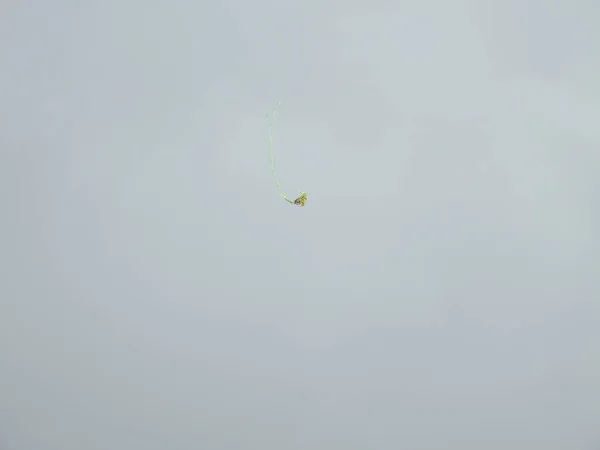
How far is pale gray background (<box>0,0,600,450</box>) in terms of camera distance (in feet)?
16.7

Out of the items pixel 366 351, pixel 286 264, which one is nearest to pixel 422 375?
pixel 366 351

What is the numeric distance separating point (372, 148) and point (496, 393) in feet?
4.87

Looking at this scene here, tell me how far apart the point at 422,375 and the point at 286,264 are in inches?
37.4

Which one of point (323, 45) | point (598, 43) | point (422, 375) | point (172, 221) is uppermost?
point (598, 43)

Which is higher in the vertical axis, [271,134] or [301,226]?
[271,134]

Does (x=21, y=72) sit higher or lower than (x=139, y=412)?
higher

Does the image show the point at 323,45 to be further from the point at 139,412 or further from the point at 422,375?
the point at 139,412

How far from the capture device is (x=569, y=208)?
5277mm

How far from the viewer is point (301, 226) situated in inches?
205

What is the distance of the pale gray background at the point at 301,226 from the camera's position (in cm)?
510

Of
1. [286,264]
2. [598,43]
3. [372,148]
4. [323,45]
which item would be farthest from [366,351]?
[598,43]

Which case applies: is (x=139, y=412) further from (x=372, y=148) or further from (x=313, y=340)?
(x=372, y=148)

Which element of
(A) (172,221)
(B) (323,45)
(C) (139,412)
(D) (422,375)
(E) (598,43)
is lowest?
(C) (139,412)

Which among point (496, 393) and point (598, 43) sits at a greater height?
point (598, 43)
